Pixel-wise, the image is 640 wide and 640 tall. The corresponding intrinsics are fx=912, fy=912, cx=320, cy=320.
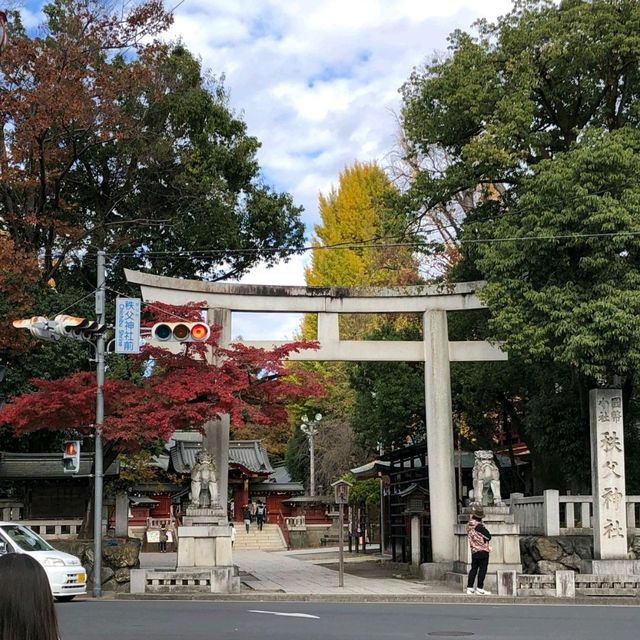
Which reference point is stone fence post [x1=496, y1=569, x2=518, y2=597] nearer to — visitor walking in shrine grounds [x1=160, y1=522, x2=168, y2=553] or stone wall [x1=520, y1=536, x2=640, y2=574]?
stone wall [x1=520, y1=536, x2=640, y2=574]

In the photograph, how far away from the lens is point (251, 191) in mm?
34562

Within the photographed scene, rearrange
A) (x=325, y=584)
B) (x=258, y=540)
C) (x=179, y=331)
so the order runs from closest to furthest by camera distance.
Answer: (x=179, y=331), (x=325, y=584), (x=258, y=540)

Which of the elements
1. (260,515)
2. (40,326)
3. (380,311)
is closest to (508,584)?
(380,311)

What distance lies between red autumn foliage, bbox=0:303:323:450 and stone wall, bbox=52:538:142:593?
89.3 inches

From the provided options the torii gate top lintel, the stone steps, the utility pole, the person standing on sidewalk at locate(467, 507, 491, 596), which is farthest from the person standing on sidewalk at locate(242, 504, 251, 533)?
the person standing on sidewalk at locate(467, 507, 491, 596)

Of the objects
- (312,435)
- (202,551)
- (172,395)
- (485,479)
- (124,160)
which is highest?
(124,160)

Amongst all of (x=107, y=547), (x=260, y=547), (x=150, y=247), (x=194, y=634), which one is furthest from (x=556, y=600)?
(x=260, y=547)

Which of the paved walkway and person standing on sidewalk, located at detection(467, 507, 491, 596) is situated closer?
person standing on sidewalk, located at detection(467, 507, 491, 596)

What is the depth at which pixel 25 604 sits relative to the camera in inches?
115

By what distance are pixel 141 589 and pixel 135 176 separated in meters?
16.5

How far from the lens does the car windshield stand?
1770 cm

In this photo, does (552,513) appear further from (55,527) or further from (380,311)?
(55,527)

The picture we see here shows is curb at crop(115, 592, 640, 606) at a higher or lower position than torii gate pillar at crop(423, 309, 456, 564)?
lower

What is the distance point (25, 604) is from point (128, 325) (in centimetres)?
1734
